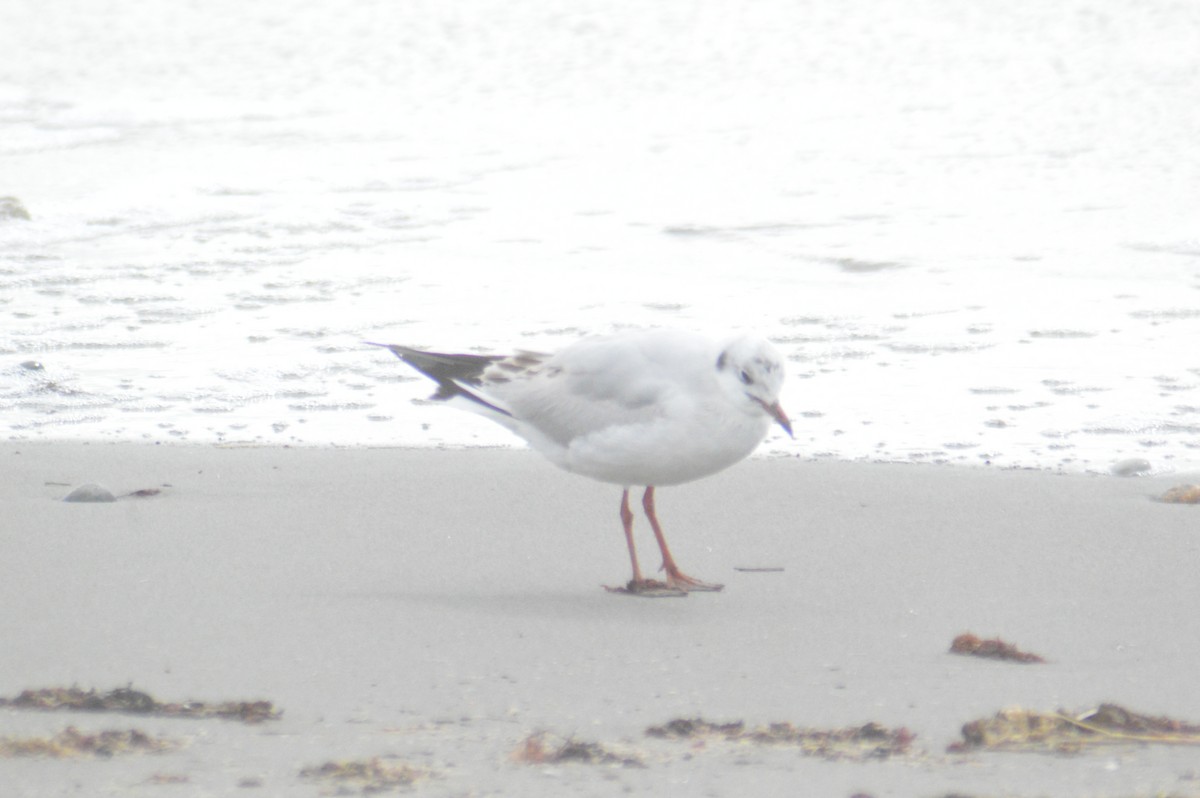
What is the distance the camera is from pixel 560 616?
3.86 meters

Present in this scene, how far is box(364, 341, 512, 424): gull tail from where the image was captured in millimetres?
4746

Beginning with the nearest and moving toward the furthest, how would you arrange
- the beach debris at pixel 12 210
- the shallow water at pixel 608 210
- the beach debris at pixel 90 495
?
1. the beach debris at pixel 90 495
2. the shallow water at pixel 608 210
3. the beach debris at pixel 12 210

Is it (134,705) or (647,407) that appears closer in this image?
(134,705)

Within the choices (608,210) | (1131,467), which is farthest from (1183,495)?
(608,210)

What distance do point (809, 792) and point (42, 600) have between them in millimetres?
1978

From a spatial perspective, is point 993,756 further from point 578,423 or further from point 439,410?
point 439,410

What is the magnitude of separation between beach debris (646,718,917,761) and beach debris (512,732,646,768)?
165mm

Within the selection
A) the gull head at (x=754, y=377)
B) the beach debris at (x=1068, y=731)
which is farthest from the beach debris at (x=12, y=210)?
the beach debris at (x=1068, y=731)

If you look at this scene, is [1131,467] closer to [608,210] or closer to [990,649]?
[990,649]

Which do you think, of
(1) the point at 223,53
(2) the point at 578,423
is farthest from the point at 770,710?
(1) the point at 223,53

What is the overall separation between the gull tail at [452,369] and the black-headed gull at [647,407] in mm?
67

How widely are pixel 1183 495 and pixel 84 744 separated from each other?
10.5 feet

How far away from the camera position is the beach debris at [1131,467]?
5055 mm

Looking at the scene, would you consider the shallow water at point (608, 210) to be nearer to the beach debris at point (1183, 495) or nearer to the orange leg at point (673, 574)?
the beach debris at point (1183, 495)
